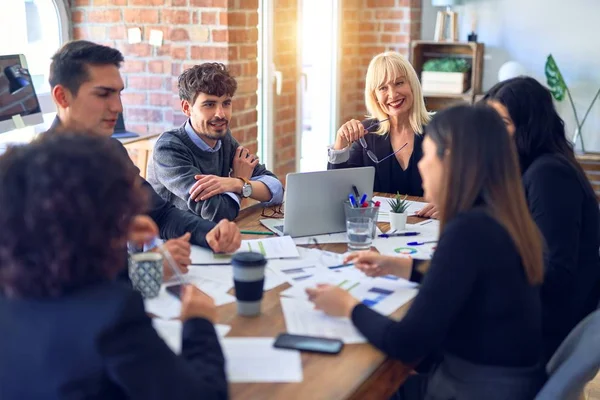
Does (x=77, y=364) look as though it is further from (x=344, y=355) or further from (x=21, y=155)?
(x=344, y=355)

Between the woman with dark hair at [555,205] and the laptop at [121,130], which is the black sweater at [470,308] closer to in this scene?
A: the woman with dark hair at [555,205]

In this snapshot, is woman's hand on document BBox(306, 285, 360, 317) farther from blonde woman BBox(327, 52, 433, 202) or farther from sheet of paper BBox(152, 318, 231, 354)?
blonde woman BBox(327, 52, 433, 202)

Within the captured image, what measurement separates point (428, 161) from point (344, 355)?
466 mm

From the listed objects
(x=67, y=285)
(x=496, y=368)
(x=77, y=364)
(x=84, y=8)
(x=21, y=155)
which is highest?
(x=84, y=8)

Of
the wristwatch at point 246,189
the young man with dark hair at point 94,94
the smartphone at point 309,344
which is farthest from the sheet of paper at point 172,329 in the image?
the wristwatch at point 246,189

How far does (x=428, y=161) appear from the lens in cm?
165

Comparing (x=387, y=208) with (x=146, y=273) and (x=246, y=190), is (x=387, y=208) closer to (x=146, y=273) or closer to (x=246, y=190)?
(x=246, y=190)

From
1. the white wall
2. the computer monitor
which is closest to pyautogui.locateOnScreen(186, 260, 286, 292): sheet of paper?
the computer monitor

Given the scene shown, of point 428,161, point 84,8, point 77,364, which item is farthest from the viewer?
point 84,8

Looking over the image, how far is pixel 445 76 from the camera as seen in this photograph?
195 inches

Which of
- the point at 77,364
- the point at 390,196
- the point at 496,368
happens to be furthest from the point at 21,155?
the point at 390,196

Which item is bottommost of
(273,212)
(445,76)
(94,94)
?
(273,212)

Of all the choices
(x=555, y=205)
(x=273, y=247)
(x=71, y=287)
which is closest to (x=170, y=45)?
(x=273, y=247)

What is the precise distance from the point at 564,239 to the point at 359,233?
1.93 ft
